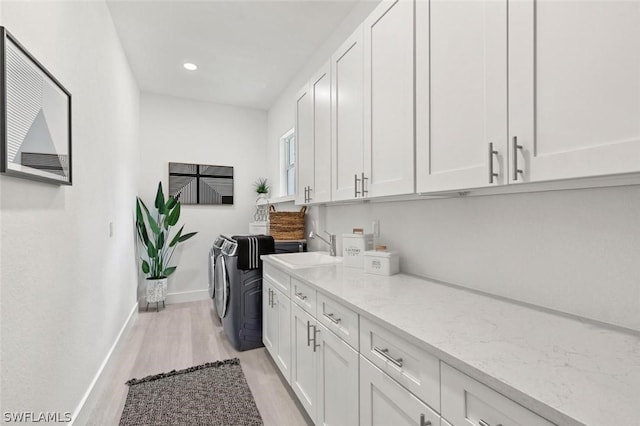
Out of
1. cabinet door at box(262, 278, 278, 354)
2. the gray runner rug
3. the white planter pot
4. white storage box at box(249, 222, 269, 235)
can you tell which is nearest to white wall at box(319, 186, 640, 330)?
cabinet door at box(262, 278, 278, 354)

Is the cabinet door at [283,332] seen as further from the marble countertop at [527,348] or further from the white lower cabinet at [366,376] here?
the marble countertop at [527,348]

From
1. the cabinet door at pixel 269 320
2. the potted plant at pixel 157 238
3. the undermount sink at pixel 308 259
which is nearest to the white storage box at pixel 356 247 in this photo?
the undermount sink at pixel 308 259

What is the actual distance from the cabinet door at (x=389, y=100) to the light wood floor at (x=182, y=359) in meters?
1.48

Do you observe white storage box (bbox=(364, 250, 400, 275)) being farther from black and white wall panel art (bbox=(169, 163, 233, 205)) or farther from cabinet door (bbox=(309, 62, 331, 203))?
black and white wall panel art (bbox=(169, 163, 233, 205))

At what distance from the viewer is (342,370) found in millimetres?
1325

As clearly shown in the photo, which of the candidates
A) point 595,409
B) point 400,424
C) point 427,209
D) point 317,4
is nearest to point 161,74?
point 317,4

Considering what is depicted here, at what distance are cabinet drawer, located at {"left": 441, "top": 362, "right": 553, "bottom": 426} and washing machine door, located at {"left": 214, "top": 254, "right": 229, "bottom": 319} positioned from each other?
2259 mm

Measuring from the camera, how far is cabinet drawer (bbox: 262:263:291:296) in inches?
80.7

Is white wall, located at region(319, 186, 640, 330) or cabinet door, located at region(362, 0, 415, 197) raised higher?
cabinet door, located at region(362, 0, 415, 197)

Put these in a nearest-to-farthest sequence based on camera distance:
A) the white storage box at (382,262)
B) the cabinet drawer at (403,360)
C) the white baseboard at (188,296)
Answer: the cabinet drawer at (403,360) → the white storage box at (382,262) → the white baseboard at (188,296)

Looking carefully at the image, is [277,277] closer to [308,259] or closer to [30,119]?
[308,259]

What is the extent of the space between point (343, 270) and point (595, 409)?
143cm

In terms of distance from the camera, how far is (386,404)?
105 cm

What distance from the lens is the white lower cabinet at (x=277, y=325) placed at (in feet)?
6.61
